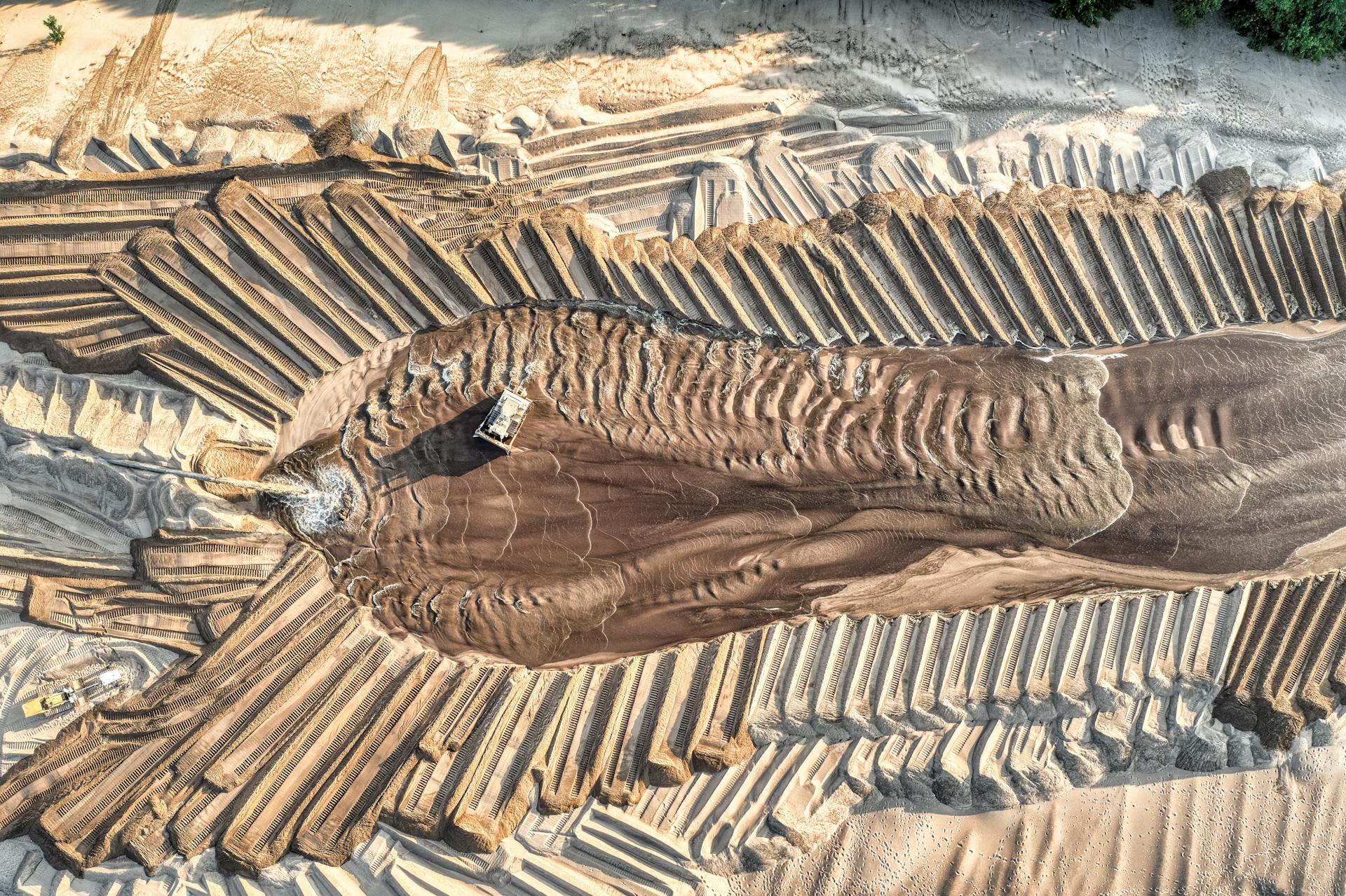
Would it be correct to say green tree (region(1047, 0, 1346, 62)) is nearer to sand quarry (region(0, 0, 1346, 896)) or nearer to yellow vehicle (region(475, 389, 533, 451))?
sand quarry (region(0, 0, 1346, 896))

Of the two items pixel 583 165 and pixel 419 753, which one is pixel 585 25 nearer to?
pixel 583 165

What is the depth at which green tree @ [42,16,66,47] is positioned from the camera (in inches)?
286

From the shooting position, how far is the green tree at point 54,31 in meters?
7.27

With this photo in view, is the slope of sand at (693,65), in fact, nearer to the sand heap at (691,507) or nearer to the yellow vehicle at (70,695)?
the sand heap at (691,507)

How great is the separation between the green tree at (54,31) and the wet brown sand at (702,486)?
14.6 ft

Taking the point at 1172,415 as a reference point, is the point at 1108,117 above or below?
above

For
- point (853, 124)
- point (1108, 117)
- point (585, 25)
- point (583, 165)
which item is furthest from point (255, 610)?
point (1108, 117)

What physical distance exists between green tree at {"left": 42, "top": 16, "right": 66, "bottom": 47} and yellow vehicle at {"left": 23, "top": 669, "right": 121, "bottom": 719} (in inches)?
224

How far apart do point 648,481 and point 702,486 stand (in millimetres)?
459

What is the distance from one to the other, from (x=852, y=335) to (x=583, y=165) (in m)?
2.80

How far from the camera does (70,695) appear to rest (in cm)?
652

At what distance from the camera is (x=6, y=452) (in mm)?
6637

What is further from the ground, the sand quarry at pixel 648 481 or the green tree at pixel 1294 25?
the green tree at pixel 1294 25

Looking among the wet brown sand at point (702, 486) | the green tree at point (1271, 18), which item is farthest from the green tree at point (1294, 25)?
the wet brown sand at point (702, 486)
